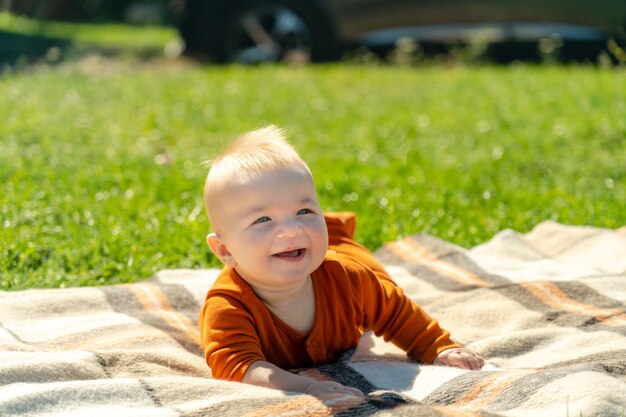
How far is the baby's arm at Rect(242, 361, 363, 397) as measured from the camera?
2.92 meters

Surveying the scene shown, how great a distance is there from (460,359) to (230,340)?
73cm

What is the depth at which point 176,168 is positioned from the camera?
5992mm

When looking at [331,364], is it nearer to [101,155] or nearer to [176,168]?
[176,168]

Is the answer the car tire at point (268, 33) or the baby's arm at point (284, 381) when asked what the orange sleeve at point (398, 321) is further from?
the car tire at point (268, 33)

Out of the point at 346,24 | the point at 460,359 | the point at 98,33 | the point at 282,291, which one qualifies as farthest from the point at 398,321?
the point at 98,33

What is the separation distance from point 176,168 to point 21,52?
17.1ft

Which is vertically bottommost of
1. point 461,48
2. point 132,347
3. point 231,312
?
point 132,347

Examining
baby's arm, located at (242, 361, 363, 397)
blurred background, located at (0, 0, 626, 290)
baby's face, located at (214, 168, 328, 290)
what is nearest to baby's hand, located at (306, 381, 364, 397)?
baby's arm, located at (242, 361, 363, 397)

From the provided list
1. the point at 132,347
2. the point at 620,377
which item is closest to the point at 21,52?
the point at 132,347

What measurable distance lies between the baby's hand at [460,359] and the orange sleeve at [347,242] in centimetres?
43

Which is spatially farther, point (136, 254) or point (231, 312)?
point (136, 254)

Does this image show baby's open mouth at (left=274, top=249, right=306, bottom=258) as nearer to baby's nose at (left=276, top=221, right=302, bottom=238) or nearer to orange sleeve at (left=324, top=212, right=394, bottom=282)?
baby's nose at (left=276, top=221, right=302, bottom=238)

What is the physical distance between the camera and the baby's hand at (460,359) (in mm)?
3295

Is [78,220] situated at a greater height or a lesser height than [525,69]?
lesser
